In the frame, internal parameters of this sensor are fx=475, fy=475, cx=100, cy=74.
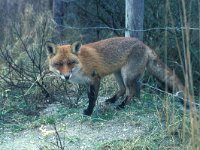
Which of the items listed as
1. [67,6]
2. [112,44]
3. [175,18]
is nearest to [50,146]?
[112,44]

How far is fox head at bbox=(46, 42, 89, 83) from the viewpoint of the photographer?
609cm

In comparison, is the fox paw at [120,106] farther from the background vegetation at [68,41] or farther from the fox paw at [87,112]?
the background vegetation at [68,41]

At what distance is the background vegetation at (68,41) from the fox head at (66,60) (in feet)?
1.58

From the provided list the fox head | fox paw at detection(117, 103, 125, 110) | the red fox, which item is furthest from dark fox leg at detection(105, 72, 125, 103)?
the fox head

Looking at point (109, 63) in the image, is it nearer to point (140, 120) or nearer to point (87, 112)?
point (87, 112)

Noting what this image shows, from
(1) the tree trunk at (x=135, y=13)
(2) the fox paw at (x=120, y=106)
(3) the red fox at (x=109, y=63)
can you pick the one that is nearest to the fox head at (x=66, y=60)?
(3) the red fox at (x=109, y=63)

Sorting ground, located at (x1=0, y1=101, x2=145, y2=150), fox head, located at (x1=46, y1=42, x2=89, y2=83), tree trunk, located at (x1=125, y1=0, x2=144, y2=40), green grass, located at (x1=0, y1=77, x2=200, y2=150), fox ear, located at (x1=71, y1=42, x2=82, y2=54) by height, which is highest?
tree trunk, located at (x1=125, y1=0, x2=144, y2=40)

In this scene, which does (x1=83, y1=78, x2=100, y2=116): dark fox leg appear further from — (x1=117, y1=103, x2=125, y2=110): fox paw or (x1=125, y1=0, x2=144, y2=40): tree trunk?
(x1=125, y1=0, x2=144, y2=40): tree trunk

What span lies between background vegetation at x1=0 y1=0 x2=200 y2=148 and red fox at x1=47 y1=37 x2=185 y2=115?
0.31 m

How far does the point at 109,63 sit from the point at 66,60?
2.27 feet

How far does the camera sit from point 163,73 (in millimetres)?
6441

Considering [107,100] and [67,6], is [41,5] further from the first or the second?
[107,100]

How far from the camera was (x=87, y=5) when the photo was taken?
9422 mm

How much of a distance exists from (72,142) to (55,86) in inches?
75.3
